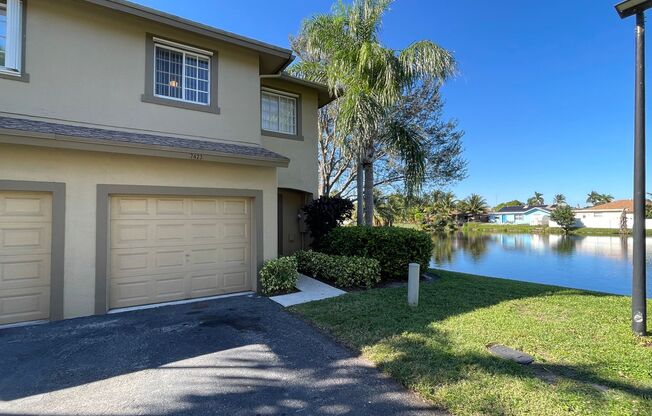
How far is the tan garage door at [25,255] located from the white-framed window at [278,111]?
6357 millimetres

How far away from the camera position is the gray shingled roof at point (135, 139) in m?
5.92

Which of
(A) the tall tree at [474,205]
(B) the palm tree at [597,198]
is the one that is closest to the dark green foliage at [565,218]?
(A) the tall tree at [474,205]

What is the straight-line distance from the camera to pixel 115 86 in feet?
24.0

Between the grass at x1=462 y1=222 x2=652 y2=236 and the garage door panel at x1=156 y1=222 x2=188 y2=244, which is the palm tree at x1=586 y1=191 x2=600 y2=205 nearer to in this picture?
the grass at x1=462 y1=222 x2=652 y2=236

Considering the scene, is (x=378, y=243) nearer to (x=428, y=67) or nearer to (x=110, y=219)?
(x=428, y=67)

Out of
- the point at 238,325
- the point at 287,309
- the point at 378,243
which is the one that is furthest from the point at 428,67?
the point at 238,325

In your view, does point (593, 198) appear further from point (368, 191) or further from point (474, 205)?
point (368, 191)

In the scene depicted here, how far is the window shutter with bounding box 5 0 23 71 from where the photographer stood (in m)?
6.41

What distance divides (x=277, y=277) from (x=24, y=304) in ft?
15.8

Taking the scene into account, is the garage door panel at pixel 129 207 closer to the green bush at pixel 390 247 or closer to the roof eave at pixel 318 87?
the roof eave at pixel 318 87

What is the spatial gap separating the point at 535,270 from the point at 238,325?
19004 mm

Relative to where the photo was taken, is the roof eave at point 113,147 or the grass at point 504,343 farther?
the roof eave at point 113,147

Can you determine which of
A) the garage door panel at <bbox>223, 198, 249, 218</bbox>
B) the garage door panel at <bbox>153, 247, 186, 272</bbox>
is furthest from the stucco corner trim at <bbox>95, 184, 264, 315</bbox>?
the garage door panel at <bbox>153, 247, 186, 272</bbox>

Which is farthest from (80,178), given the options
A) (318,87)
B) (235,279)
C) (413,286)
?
(318,87)
